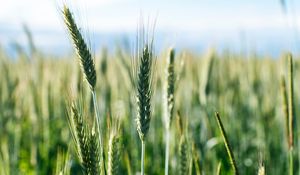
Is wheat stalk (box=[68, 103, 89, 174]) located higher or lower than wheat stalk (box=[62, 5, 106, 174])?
lower

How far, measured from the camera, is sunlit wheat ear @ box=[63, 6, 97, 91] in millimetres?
1212

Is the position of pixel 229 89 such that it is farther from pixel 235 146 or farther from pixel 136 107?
pixel 136 107

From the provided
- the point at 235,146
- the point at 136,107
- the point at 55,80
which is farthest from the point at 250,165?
the point at 136,107

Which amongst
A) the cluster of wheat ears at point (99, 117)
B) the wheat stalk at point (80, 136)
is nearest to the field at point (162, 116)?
the cluster of wheat ears at point (99, 117)

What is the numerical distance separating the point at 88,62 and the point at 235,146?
2.85 meters

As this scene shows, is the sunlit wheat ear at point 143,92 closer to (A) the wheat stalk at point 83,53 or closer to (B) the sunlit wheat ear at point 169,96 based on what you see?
(A) the wheat stalk at point 83,53

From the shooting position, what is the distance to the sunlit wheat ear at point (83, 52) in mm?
1212

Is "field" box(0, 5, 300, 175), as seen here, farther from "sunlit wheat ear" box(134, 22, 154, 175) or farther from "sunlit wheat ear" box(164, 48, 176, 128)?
"sunlit wheat ear" box(134, 22, 154, 175)

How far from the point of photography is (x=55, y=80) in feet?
16.3

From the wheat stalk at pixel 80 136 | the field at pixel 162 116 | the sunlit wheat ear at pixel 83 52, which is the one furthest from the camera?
the field at pixel 162 116

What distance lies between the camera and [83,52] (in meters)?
1.21

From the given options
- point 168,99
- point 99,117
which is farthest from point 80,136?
point 168,99

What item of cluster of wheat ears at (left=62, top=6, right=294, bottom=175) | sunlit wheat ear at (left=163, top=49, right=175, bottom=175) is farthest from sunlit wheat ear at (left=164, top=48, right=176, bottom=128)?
cluster of wheat ears at (left=62, top=6, right=294, bottom=175)

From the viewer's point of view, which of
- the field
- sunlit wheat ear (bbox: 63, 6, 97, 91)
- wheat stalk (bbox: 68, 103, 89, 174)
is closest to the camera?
wheat stalk (bbox: 68, 103, 89, 174)
